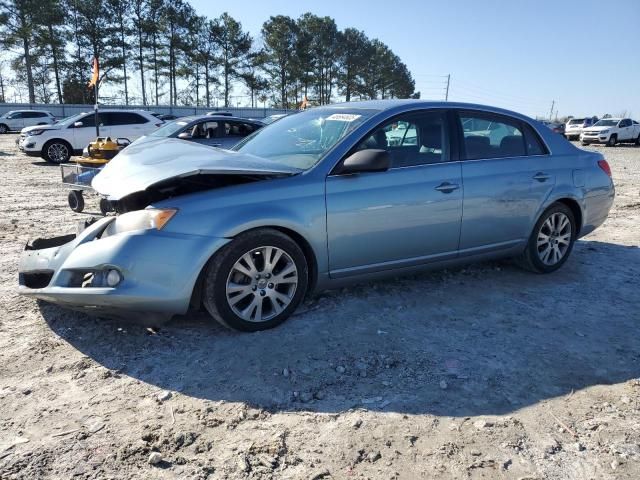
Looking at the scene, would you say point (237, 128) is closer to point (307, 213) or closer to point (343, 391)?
point (307, 213)

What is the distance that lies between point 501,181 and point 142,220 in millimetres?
2979

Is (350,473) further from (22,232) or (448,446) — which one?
(22,232)

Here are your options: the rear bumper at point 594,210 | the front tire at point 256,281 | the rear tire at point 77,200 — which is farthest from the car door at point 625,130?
the rear tire at point 77,200

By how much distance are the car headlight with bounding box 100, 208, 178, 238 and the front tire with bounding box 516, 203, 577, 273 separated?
11.0ft

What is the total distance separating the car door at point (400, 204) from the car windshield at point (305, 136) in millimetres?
223

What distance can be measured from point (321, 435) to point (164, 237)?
150cm

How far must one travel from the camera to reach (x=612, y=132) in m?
29.7

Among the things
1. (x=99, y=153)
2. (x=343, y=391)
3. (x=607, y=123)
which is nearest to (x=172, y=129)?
(x=99, y=153)

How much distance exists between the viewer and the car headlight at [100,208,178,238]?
319 cm

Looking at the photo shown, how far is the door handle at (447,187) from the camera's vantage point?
13.5 feet

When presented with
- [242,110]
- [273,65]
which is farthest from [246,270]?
[273,65]

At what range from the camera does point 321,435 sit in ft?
8.14

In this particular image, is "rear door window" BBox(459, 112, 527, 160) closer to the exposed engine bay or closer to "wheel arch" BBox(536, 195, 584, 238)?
"wheel arch" BBox(536, 195, 584, 238)

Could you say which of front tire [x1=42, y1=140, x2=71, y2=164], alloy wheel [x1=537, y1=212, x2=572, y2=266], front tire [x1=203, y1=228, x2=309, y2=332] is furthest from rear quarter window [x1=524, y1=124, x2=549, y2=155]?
front tire [x1=42, y1=140, x2=71, y2=164]
